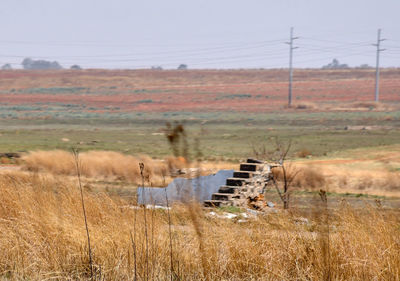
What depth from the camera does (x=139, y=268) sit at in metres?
10.7

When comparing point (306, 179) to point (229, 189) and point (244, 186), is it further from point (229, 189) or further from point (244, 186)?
point (229, 189)

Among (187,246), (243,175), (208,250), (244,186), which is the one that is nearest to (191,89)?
(243,175)

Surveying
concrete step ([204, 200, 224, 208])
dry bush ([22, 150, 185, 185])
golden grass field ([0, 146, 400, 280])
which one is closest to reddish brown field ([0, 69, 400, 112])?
dry bush ([22, 150, 185, 185])

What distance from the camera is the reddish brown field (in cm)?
11781

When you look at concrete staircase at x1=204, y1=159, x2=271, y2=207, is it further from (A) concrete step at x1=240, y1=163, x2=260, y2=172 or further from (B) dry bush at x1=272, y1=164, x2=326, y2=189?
(B) dry bush at x1=272, y1=164, x2=326, y2=189

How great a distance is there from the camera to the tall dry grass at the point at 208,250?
10320 millimetres

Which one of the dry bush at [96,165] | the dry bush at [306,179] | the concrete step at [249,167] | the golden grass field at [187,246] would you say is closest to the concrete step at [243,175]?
the concrete step at [249,167]

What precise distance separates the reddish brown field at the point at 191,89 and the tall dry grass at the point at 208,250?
95.4 meters

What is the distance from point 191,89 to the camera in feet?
475

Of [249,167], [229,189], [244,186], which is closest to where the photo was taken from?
[229,189]

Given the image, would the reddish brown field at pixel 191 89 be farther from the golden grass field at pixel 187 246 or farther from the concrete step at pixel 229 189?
the golden grass field at pixel 187 246

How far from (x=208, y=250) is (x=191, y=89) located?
5305 inches

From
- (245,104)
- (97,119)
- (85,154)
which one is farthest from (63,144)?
(245,104)

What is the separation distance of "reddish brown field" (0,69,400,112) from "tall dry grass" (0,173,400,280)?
9545cm
